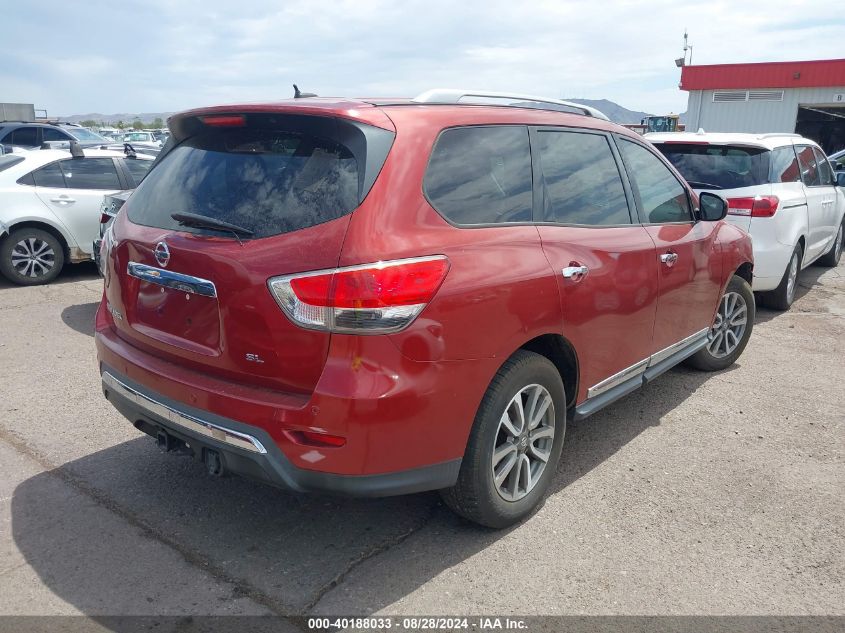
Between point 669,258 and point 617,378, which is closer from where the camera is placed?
point 617,378

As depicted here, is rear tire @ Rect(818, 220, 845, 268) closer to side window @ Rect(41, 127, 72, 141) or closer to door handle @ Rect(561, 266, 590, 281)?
door handle @ Rect(561, 266, 590, 281)

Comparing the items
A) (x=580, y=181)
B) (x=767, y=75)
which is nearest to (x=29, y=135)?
(x=580, y=181)

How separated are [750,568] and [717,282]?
2.34 m

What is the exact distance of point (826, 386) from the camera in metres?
5.27

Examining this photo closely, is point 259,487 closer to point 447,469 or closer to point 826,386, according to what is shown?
point 447,469

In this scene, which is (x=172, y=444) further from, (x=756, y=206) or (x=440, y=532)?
(x=756, y=206)

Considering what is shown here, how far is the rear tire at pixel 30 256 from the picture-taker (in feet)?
26.2

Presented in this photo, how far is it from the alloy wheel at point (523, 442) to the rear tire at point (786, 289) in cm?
493

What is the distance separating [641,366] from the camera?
13.4 feet

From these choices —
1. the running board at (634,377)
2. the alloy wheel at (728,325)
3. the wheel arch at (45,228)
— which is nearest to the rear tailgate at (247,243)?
the running board at (634,377)

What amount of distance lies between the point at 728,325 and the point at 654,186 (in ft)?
5.72

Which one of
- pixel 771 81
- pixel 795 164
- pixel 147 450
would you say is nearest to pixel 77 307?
pixel 147 450

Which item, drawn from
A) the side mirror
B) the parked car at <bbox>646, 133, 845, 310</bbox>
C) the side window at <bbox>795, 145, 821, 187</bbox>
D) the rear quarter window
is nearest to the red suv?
the side mirror

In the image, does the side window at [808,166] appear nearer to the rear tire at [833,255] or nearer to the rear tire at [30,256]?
the rear tire at [833,255]
